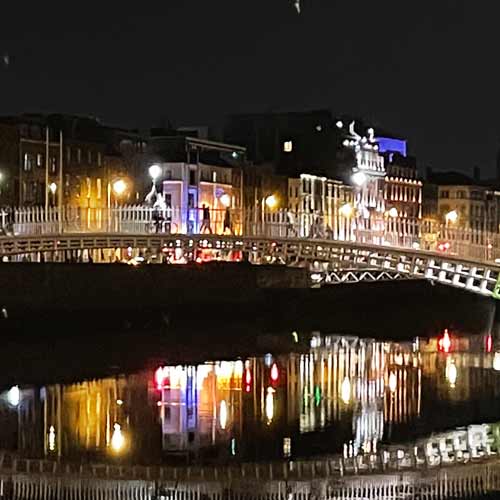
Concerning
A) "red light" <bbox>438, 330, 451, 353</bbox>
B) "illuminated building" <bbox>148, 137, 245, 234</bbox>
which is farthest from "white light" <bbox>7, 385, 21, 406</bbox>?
"illuminated building" <bbox>148, 137, 245, 234</bbox>

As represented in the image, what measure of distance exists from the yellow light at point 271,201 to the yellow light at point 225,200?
9.40ft

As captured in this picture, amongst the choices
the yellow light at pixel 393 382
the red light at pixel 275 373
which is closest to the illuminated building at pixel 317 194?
the red light at pixel 275 373

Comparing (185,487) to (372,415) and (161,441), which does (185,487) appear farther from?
(372,415)

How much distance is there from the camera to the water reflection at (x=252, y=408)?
2728cm

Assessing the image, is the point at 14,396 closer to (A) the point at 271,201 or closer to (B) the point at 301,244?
(B) the point at 301,244

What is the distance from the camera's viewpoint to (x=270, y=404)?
3319 cm

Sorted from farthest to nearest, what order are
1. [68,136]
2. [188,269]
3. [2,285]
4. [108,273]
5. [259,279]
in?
[68,136] < [259,279] < [188,269] < [108,273] < [2,285]

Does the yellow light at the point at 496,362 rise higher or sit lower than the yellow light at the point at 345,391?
higher

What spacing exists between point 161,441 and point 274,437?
2422 millimetres

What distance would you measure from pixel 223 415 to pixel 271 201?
217 feet

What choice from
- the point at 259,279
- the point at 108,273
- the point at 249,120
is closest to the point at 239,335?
the point at 108,273

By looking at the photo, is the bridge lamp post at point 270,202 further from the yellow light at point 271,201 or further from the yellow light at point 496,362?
the yellow light at point 496,362

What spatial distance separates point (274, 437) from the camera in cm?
2853

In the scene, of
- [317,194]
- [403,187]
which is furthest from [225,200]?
[403,187]
